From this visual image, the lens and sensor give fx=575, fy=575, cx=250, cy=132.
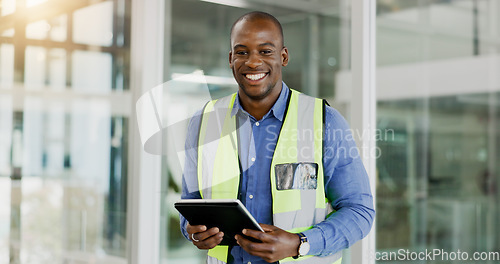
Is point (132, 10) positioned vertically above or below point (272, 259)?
above

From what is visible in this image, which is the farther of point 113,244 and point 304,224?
point 113,244

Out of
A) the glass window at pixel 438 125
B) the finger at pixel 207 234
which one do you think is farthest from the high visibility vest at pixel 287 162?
the glass window at pixel 438 125

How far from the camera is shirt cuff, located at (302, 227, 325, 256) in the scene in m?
1.56

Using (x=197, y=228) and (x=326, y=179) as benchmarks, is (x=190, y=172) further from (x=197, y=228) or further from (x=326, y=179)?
(x=326, y=179)

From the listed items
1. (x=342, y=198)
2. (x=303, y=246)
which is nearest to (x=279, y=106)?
(x=342, y=198)

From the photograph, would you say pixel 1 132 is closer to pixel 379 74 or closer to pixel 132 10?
pixel 132 10

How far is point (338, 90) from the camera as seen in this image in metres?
2.50

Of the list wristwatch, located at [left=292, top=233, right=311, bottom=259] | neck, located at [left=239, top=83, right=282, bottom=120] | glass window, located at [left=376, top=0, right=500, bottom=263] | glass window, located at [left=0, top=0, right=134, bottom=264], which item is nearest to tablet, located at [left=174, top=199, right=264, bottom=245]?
wristwatch, located at [left=292, top=233, right=311, bottom=259]

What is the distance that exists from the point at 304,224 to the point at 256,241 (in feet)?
0.86

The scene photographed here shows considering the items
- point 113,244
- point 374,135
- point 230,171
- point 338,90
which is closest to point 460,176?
point 374,135

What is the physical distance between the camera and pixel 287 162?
5.66 ft

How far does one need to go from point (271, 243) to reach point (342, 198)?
11.2 inches

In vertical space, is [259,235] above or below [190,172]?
below

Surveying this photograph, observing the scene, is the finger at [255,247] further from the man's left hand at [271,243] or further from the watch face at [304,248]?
the watch face at [304,248]
